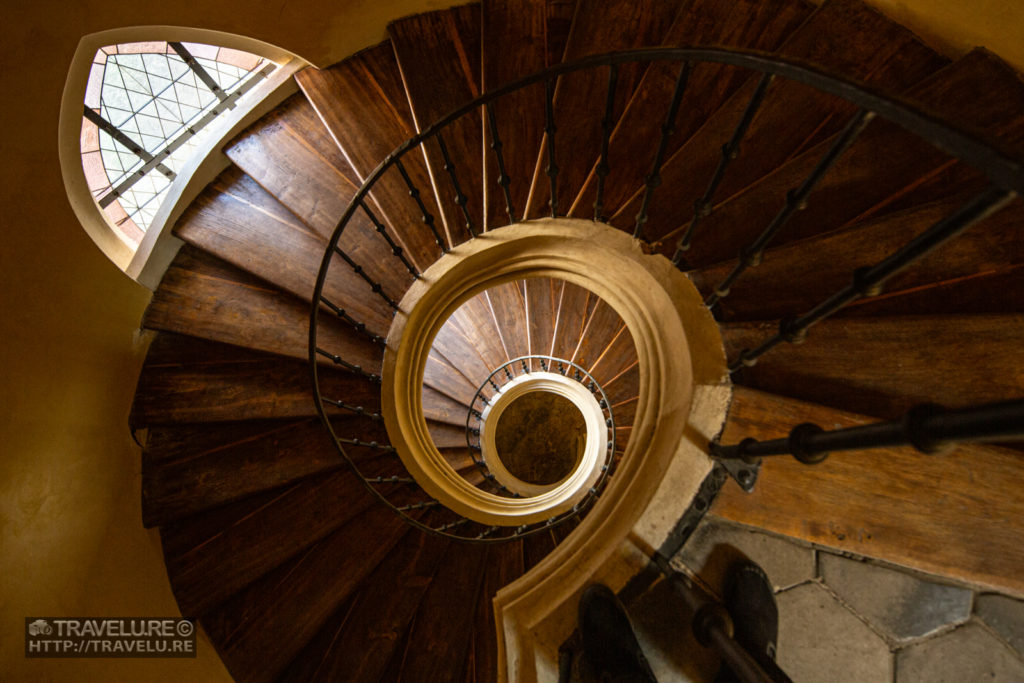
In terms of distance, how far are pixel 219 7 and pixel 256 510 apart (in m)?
3.17

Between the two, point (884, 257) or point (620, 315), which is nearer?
point (884, 257)

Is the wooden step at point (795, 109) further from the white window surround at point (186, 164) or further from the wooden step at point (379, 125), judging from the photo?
the white window surround at point (186, 164)

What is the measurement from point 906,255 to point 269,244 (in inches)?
129

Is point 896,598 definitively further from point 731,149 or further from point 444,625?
point 444,625

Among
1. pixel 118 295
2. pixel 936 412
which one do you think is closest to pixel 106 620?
pixel 118 295

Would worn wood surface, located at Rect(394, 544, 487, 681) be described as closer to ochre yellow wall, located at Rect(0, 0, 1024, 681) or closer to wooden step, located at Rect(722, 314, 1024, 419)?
ochre yellow wall, located at Rect(0, 0, 1024, 681)

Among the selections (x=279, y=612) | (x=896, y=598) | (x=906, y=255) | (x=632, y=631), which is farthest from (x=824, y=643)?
(x=279, y=612)

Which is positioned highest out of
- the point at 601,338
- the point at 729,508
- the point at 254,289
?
the point at 601,338

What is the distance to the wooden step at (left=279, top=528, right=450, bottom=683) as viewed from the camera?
314 cm

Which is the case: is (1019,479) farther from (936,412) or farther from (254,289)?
(254,289)

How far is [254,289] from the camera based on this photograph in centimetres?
310

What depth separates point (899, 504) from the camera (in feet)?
4.85

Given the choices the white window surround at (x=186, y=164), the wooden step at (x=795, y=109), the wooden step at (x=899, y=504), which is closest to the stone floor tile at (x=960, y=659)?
the wooden step at (x=899, y=504)

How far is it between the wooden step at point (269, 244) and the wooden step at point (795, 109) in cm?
193
